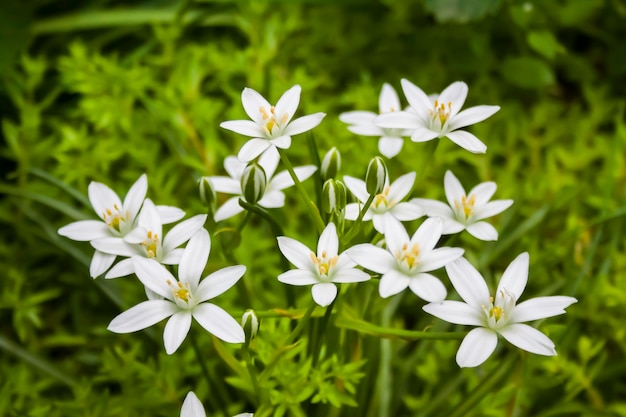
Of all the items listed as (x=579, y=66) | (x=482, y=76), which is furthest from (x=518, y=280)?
(x=579, y=66)

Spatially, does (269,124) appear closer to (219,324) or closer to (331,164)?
(331,164)

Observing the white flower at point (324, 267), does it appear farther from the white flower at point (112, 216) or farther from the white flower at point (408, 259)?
the white flower at point (112, 216)

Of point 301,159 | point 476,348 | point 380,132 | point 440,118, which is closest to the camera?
point 476,348

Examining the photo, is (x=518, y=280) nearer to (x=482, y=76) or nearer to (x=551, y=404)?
(x=551, y=404)

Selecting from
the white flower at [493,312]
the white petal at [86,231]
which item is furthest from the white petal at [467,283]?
the white petal at [86,231]

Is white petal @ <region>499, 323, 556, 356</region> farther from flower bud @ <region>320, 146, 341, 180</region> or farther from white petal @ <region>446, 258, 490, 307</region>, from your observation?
flower bud @ <region>320, 146, 341, 180</region>

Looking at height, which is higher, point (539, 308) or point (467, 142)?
point (467, 142)

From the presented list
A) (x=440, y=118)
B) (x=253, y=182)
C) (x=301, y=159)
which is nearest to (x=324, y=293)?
(x=253, y=182)
